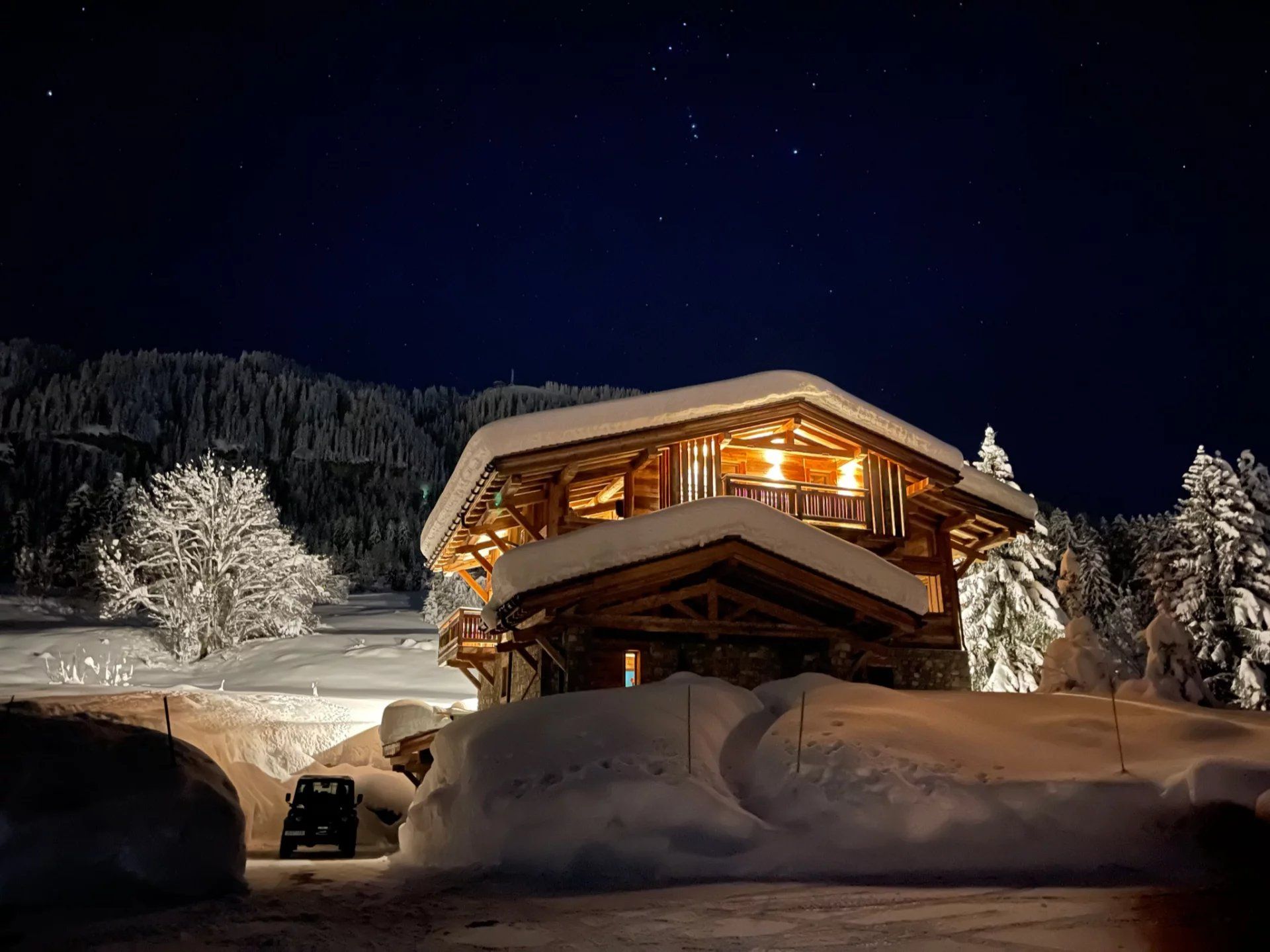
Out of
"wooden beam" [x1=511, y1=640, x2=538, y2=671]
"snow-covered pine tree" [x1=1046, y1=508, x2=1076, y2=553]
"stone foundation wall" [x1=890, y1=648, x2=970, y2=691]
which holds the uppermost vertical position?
"snow-covered pine tree" [x1=1046, y1=508, x2=1076, y2=553]

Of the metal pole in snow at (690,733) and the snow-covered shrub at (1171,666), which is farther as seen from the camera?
the snow-covered shrub at (1171,666)

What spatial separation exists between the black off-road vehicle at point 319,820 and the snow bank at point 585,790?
4.35 m

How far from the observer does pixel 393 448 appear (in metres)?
121

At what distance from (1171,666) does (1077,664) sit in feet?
8.11

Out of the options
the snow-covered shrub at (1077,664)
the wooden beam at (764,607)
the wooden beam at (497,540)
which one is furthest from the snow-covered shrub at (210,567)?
the snow-covered shrub at (1077,664)

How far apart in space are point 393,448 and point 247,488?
256 ft

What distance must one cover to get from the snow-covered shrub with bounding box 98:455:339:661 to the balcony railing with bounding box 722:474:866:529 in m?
29.8

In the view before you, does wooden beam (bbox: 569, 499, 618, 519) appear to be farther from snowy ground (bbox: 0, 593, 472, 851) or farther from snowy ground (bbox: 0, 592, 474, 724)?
snowy ground (bbox: 0, 592, 474, 724)

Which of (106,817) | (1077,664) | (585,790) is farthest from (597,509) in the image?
(106,817)

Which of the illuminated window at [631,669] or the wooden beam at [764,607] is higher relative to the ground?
the wooden beam at [764,607]

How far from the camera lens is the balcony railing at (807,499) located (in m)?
22.5

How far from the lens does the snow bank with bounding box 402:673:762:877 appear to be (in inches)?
418

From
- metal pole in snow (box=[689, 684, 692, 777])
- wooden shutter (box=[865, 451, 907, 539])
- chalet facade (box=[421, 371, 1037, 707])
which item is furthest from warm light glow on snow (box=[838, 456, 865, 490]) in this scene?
metal pole in snow (box=[689, 684, 692, 777])

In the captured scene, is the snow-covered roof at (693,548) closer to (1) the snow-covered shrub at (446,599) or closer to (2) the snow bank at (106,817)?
(2) the snow bank at (106,817)
